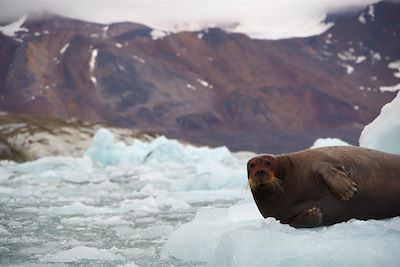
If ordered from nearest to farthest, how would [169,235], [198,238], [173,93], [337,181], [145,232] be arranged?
[337,181] < [198,238] < [169,235] < [145,232] < [173,93]

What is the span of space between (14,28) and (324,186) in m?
189

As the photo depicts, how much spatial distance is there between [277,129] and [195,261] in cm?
16578

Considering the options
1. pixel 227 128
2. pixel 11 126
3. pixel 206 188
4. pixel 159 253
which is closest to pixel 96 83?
pixel 227 128

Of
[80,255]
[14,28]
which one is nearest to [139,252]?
[80,255]

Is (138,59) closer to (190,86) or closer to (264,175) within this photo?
(190,86)

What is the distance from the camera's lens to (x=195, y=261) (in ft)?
18.7

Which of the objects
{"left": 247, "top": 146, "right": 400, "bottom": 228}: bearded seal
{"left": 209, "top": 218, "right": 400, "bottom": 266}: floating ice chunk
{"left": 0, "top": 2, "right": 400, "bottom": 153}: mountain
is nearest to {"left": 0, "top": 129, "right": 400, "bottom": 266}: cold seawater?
{"left": 209, "top": 218, "right": 400, "bottom": 266}: floating ice chunk

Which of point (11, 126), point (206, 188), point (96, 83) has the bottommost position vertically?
point (96, 83)

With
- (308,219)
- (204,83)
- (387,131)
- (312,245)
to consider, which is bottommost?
(204,83)

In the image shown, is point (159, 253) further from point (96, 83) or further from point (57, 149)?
point (96, 83)

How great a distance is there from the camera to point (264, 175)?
4895 mm

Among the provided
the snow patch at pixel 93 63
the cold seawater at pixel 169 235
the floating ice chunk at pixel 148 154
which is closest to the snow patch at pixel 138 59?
the snow patch at pixel 93 63

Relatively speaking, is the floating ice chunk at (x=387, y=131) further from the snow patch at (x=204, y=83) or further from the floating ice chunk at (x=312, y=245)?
the snow patch at (x=204, y=83)

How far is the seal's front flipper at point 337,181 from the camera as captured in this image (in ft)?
15.8
